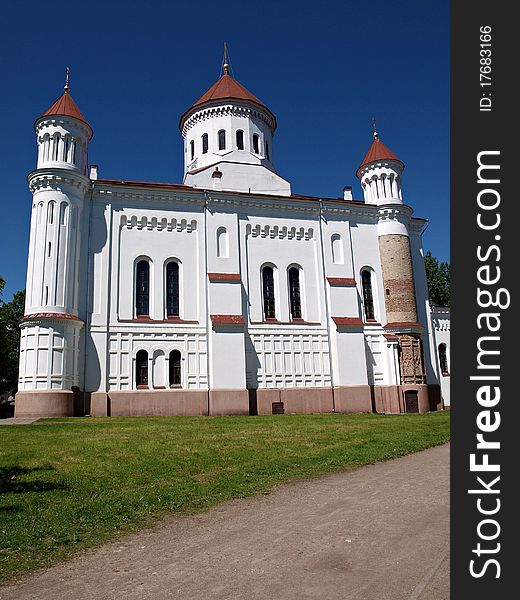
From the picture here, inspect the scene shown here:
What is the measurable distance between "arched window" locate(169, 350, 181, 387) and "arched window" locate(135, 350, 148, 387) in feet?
4.65

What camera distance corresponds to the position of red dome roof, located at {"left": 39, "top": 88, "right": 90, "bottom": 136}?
29987 mm

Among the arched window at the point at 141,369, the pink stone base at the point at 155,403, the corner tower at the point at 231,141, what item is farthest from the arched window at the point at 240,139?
the pink stone base at the point at 155,403

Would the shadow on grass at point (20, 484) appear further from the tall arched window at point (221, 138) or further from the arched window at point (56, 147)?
the tall arched window at point (221, 138)

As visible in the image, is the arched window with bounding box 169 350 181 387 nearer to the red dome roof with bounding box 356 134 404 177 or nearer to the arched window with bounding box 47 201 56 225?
the arched window with bounding box 47 201 56 225

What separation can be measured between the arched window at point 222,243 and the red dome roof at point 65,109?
1045cm

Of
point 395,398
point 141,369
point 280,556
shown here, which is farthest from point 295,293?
point 280,556

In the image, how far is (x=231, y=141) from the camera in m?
38.4

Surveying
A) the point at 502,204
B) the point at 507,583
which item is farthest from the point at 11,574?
the point at 502,204

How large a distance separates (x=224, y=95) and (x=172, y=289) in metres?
17.6

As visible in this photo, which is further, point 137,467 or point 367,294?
→ point 367,294

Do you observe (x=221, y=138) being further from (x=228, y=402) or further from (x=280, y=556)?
(x=280, y=556)

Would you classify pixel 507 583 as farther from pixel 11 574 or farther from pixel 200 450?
pixel 200 450

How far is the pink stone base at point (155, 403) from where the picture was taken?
27.4 metres

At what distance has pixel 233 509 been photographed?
8391 millimetres
